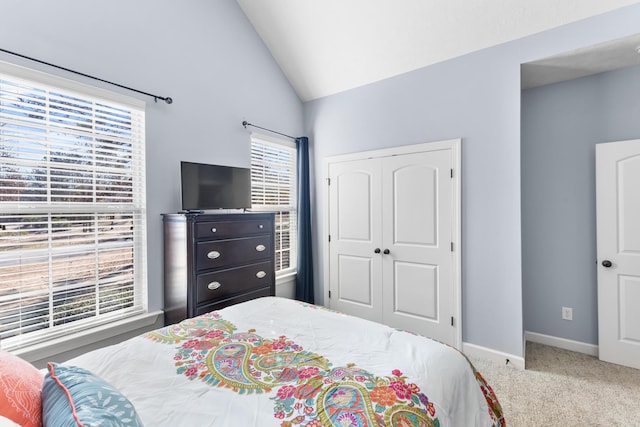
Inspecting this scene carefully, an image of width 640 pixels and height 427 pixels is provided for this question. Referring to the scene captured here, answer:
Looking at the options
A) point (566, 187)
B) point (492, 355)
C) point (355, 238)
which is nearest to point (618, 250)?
point (566, 187)

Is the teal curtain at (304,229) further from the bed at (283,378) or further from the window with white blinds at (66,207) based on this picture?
the bed at (283,378)

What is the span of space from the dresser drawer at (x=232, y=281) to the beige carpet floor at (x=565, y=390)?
2.01m

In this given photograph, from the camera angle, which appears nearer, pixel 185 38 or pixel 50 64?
pixel 50 64

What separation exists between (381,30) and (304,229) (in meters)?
2.25

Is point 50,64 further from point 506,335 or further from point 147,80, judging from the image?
point 506,335

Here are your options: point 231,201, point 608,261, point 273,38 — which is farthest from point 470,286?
point 273,38

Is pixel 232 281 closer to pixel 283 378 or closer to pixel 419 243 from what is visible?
pixel 283 378

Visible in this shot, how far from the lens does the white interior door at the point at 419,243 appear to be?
9.34 feet

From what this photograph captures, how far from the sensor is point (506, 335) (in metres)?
2.56

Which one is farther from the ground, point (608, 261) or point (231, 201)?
point (231, 201)

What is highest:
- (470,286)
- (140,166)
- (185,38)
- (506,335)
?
(185,38)

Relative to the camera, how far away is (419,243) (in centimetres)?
300

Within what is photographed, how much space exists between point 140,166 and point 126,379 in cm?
176

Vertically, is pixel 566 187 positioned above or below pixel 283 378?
above
